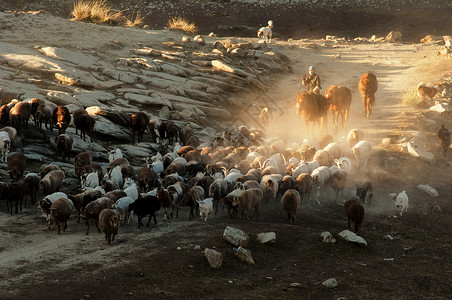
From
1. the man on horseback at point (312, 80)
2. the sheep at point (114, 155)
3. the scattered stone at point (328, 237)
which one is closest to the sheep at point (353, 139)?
the man on horseback at point (312, 80)

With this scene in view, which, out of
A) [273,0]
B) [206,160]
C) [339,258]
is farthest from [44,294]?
[273,0]

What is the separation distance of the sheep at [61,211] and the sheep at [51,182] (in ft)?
5.59

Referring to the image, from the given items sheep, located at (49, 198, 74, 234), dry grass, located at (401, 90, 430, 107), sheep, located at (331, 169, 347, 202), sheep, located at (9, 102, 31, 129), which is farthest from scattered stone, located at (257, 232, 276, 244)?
dry grass, located at (401, 90, 430, 107)

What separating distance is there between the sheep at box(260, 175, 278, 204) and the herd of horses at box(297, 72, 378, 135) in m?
6.71

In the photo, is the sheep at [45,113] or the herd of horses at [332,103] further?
the herd of horses at [332,103]

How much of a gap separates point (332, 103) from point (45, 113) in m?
10.8

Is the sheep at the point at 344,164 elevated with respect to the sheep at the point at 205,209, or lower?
elevated

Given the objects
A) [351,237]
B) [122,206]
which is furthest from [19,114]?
[351,237]

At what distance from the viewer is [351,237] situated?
1228 centimetres

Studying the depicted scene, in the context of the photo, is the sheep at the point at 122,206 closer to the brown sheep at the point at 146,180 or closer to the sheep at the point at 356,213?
the brown sheep at the point at 146,180

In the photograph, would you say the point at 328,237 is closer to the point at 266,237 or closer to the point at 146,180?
the point at 266,237

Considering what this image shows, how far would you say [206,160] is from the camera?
1772cm

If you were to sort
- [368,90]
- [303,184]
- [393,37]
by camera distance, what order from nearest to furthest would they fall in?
[303,184] < [368,90] < [393,37]

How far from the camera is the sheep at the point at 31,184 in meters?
13.7
